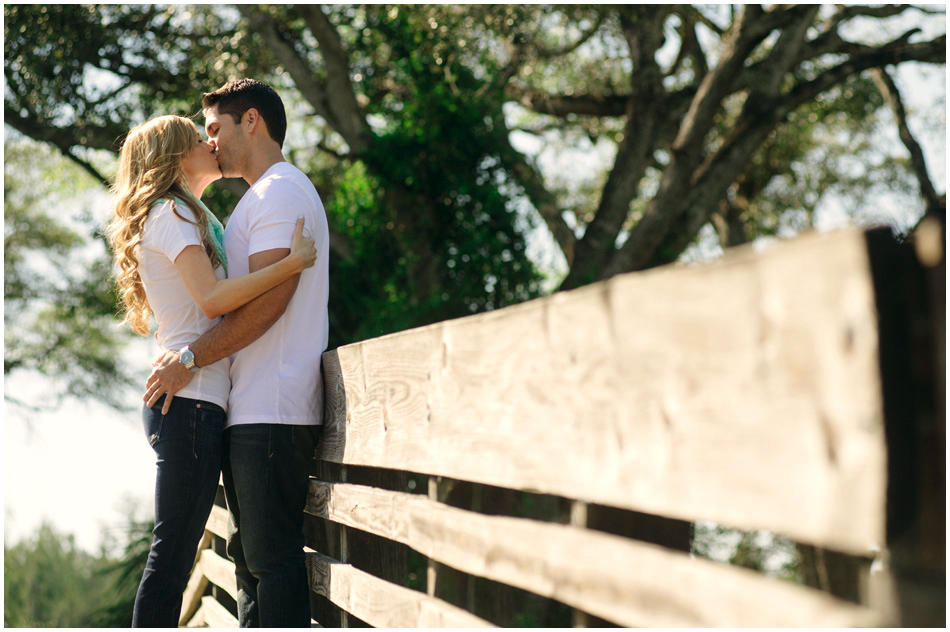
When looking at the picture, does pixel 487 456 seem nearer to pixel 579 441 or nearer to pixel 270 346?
pixel 579 441

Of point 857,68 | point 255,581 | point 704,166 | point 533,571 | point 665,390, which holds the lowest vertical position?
point 255,581

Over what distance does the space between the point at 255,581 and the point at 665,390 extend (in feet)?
6.76

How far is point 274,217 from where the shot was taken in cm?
247

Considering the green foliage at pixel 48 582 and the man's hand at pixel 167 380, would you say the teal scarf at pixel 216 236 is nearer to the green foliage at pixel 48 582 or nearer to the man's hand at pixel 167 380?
the man's hand at pixel 167 380

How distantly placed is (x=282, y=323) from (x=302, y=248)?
28 cm

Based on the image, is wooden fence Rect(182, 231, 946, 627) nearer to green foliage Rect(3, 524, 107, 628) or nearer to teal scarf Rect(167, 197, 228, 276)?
teal scarf Rect(167, 197, 228, 276)

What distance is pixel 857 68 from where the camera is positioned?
336 inches

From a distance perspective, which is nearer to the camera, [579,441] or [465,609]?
[579,441]

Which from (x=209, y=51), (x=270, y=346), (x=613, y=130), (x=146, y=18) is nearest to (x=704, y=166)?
(x=613, y=130)

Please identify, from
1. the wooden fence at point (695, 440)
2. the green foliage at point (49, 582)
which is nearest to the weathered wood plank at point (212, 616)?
the wooden fence at point (695, 440)

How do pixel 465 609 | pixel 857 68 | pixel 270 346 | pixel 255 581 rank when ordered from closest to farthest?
pixel 465 609, pixel 270 346, pixel 255 581, pixel 857 68

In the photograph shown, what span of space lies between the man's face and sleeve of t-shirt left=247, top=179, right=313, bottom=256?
40cm

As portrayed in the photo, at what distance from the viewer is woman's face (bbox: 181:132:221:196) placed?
2742 millimetres

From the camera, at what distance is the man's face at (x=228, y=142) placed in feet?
9.37
